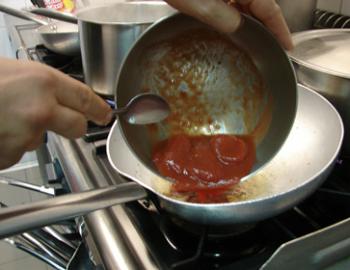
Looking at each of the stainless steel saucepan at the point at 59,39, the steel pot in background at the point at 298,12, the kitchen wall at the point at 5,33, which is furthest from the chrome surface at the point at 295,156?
the kitchen wall at the point at 5,33

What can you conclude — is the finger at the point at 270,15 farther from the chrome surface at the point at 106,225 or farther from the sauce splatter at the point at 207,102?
the chrome surface at the point at 106,225

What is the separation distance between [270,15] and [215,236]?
0.84ft

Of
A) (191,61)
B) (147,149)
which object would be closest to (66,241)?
(147,149)

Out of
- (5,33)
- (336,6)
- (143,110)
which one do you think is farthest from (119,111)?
(5,33)

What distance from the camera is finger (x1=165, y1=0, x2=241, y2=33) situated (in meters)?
0.39

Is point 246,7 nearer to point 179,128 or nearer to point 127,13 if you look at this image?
point 179,128

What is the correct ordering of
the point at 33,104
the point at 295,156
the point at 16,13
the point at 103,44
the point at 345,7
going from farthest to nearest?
the point at 16,13
the point at 345,7
the point at 103,44
the point at 295,156
the point at 33,104

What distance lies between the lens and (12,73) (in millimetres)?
328

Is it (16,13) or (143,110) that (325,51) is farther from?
(16,13)

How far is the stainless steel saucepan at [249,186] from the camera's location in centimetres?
35

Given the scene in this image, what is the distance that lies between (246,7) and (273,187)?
24 centimetres

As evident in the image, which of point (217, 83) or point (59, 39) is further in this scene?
point (59, 39)

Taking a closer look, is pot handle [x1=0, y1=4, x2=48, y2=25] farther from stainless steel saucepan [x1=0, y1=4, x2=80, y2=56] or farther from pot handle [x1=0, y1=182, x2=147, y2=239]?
pot handle [x1=0, y1=182, x2=147, y2=239]

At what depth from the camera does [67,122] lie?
14.5 inches
